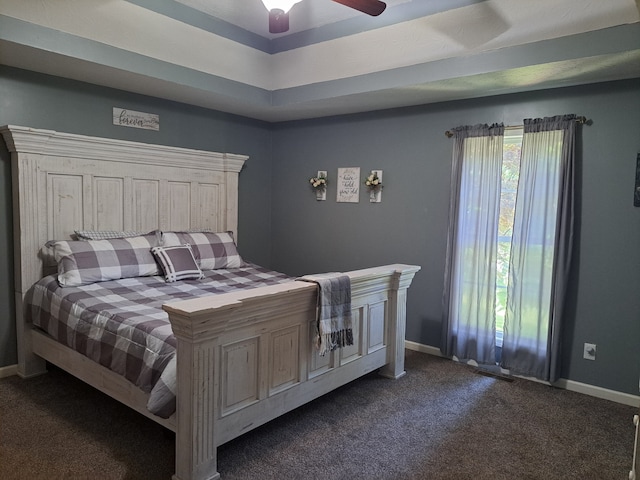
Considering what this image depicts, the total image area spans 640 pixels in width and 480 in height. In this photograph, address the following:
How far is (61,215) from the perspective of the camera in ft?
10.9

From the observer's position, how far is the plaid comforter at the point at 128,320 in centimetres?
204

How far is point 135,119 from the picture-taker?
377 cm

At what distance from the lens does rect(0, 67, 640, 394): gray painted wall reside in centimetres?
302

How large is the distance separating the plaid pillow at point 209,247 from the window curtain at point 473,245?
1.86m

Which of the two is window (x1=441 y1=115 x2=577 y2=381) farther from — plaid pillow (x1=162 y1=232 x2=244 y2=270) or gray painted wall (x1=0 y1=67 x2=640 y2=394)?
plaid pillow (x1=162 y1=232 x2=244 y2=270)

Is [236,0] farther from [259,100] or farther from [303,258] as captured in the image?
[303,258]

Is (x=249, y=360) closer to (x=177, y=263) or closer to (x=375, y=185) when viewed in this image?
(x=177, y=263)

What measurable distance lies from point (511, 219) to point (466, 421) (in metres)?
1.58

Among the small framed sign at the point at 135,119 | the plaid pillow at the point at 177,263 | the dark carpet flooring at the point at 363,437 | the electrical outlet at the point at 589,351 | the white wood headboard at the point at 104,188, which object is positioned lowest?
the dark carpet flooring at the point at 363,437

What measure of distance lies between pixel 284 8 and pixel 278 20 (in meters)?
0.15

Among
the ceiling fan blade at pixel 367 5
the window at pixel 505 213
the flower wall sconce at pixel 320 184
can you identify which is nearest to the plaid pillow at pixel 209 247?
the flower wall sconce at pixel 320 184

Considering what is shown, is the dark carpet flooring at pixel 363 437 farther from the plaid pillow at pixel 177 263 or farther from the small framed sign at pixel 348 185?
the small framed sign at pixel 348 185

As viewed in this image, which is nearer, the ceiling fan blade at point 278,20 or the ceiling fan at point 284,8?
the ceiling fan at point 284,8

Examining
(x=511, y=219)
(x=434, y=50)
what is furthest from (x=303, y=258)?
(x=434, y=50)
